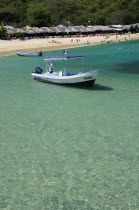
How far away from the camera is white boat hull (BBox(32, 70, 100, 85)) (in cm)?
2683

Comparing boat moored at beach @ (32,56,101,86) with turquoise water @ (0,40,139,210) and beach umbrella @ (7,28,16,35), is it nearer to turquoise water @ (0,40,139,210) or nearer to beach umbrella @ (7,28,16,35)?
turquoise water @ (0,40,139,210)

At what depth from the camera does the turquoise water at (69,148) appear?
1145cm

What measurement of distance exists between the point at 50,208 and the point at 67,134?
696 cm

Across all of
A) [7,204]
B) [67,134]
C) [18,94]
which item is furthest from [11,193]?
[18,94]

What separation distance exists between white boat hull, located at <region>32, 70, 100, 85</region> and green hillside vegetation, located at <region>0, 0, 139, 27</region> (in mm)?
68612

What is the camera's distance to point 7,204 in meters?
11.1

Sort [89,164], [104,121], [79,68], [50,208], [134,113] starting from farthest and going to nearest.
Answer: [79,68] < [134,113] < [104,121] < [89,164] < [50,208]

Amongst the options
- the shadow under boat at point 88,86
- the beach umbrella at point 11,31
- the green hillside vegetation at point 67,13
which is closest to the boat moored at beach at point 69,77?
the shadow under boat at point 88,86

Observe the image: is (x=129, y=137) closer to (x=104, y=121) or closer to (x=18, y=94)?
(x=104, y=121)

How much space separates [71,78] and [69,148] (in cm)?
1331

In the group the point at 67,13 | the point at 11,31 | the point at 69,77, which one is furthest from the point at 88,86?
the point at 67,13

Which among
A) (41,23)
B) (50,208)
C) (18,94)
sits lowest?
(50,208)

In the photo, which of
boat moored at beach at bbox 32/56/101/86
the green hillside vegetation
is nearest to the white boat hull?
boat moored at beach at bbox 32/56/101/86

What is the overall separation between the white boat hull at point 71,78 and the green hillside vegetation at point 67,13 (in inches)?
2701
